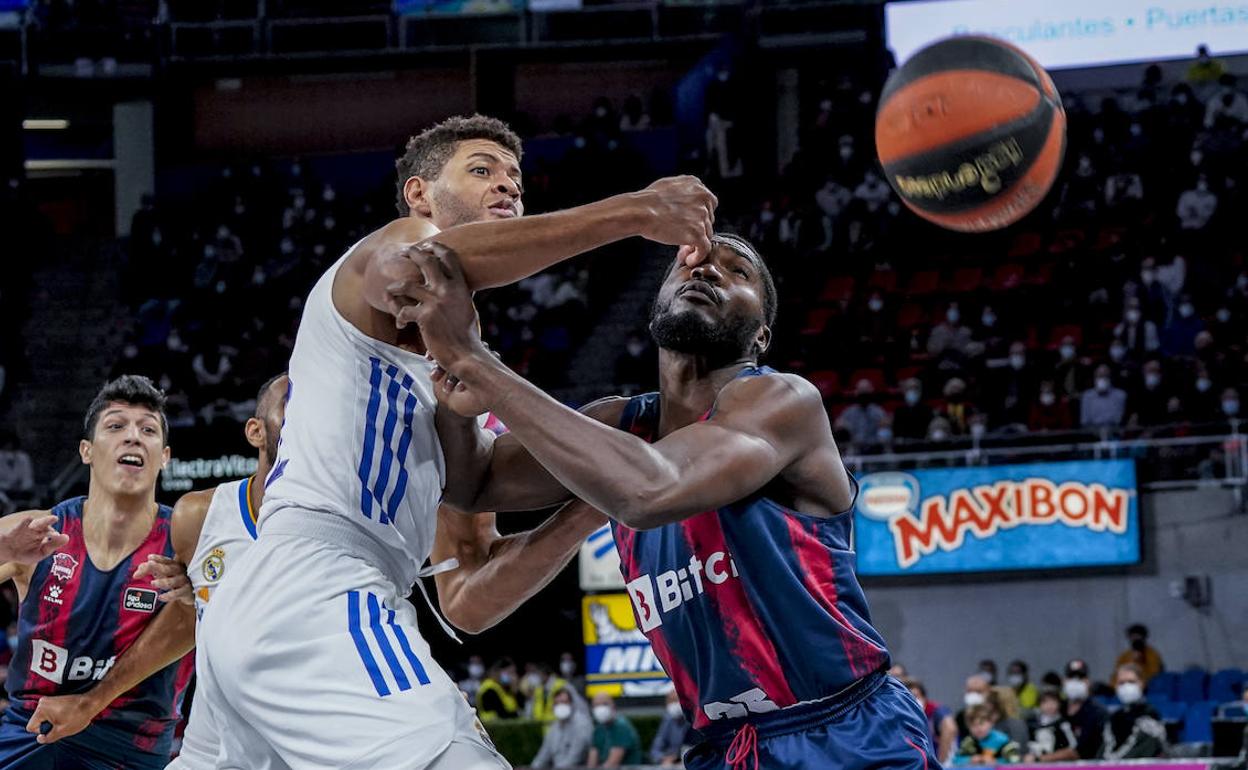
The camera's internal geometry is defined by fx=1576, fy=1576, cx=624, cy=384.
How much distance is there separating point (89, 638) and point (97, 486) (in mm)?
650

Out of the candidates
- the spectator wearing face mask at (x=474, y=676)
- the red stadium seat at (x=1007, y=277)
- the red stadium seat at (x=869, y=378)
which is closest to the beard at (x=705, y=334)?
the spectator wearing face mask at (x=474, y=676)

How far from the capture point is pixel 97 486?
674cm

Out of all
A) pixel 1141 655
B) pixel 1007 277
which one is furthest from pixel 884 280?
pixel 1141 655

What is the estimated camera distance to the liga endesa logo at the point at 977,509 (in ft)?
50.8

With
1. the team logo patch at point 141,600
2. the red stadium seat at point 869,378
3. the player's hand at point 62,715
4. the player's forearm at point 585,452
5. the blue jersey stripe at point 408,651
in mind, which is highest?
the red stadium seat at point 869,378

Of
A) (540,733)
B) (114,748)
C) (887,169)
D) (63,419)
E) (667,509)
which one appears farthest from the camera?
(63,419)

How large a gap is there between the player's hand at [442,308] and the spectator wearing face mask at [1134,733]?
9732mm

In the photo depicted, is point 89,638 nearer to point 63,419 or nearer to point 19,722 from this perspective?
point 19,722

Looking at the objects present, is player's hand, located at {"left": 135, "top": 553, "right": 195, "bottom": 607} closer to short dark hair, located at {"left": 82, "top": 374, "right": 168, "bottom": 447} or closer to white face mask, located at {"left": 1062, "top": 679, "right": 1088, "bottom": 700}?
short dark hair, located at {"left": 82, "top": 374, "right": 168, "bottom": 447}

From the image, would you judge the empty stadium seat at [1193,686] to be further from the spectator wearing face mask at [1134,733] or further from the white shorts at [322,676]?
the white shorts at [322,676]

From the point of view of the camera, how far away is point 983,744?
1252 centimetres

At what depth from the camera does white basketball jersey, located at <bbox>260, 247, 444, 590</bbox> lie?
13.0ft

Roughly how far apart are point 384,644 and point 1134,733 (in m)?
9.83

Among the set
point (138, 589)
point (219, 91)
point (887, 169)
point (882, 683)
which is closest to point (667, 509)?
point (882, 683)
